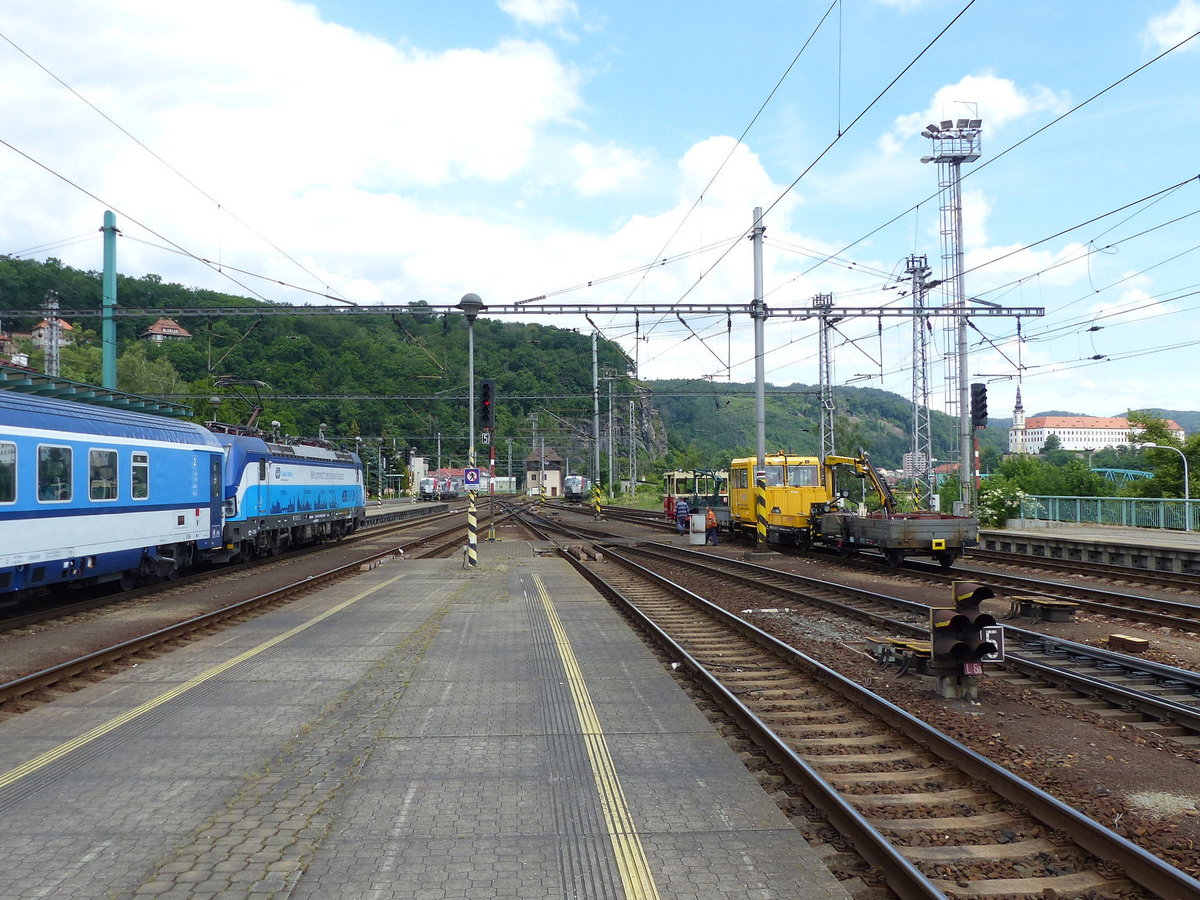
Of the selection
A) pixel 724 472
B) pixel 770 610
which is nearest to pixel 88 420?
pixel 770 610

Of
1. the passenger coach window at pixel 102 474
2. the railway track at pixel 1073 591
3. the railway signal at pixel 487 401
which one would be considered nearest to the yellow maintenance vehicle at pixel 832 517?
the railway track at pixel 1073 591

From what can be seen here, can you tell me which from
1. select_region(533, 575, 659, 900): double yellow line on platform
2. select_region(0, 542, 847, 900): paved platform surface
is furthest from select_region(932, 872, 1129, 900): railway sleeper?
select_region(533, 575, 659, 900): double yellow line on platform

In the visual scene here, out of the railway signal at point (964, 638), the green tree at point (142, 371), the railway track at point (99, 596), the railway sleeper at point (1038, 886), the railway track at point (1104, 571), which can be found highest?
the green tree at point (142, 371)

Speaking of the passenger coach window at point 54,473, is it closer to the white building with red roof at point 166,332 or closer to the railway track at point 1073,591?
the railway track at point 1073,591

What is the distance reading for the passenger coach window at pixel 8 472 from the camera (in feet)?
39.8

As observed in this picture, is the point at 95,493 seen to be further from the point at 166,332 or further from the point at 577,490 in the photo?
the point at 577,490

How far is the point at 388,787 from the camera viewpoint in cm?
595

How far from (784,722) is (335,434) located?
7240 centimetres

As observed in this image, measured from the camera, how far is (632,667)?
10117 millimetres

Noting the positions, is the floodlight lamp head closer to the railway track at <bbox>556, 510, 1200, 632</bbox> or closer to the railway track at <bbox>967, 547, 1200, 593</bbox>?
the railway track at <bbox>556, 510, 1200, 632</bbox>

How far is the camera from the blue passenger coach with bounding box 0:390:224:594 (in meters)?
12.5

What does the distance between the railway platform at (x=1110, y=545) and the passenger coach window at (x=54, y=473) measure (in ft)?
72.7

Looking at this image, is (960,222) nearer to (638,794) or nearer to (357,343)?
(357,343)

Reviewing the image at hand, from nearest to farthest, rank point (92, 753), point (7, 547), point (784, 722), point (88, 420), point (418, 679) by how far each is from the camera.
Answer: point (92, 753), point (784, 722), point (418, 679), point (7, 547), point (88, 420)
